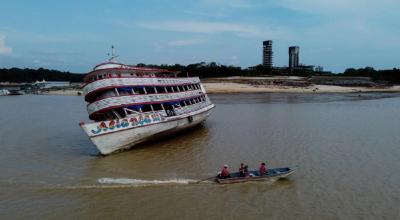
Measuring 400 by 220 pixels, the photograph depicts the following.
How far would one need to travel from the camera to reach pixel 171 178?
18.0 metres

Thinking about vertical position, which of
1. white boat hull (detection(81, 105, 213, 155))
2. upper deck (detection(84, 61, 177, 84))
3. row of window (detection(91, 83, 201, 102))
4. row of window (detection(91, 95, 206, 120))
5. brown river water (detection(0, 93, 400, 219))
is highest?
upper deck (detection(84, 61, 177, 84))

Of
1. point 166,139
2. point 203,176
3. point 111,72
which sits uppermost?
point 111,72

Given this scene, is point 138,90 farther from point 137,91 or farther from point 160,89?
point 160,89

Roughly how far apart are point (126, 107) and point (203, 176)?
7395 millimetres

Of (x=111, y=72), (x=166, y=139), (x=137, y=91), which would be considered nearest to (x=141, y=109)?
(x=137, y=91)

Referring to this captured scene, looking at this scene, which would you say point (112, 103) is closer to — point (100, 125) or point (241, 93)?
point (100, 125)

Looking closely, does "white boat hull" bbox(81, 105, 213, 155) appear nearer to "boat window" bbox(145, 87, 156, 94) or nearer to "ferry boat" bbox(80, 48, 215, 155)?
"ferry boat" bbox(80, 48, 215, 155)

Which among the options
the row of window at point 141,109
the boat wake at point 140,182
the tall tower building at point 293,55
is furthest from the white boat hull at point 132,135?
the tall tower building at point 293,55

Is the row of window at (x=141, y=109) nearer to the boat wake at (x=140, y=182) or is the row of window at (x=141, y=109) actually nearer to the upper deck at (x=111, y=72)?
the upper deck at (x=111, y=72)

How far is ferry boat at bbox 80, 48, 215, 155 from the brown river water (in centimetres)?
96

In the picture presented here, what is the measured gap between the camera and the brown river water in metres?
14.3

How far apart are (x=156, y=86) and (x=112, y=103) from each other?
169 inches

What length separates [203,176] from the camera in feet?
60.3

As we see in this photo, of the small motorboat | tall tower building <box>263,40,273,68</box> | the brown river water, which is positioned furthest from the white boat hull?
tall tower building <box>263,40,273,68</box>
